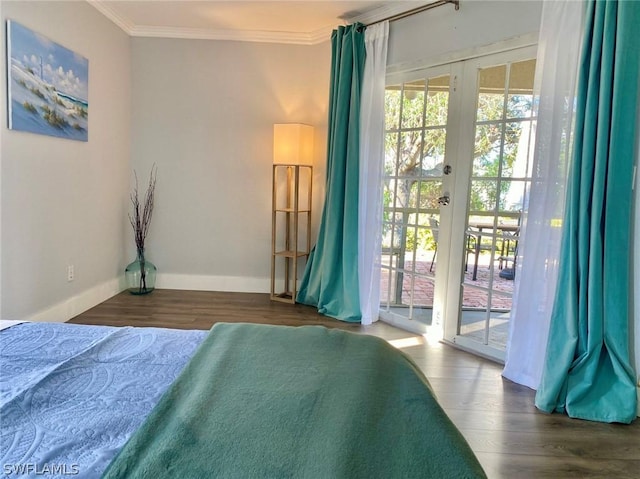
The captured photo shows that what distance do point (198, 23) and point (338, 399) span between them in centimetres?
391

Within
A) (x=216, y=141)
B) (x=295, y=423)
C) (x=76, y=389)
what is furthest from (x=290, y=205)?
(x=295, y=423)

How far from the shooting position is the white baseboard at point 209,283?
451cm

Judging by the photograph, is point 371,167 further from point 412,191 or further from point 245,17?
point 245,17

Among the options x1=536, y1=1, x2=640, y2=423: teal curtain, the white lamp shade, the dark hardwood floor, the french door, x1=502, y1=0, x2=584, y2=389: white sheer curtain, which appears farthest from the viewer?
the white lamp shade

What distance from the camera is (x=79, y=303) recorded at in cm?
357

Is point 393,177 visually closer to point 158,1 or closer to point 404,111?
point 404,111

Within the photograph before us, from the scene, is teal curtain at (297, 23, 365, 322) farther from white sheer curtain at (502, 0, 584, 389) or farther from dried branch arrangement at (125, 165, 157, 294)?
dried branch arrangement at (125, 165, 157, 294)

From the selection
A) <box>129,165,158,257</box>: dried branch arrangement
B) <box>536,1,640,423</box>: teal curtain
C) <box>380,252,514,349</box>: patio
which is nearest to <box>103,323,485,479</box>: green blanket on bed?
<box>536,1,640,423</box>: teal curtain

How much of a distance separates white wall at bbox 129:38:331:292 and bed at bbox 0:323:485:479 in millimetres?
3022

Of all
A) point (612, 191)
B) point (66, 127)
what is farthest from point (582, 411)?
point (66, 127)

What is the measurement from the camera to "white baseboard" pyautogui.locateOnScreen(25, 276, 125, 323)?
3.15m

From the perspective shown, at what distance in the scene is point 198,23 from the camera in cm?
403

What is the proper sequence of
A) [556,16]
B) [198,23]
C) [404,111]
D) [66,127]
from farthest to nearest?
[198,23], [404,111], [66,127], [556,16]

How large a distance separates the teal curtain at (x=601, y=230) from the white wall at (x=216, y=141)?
2368mm
